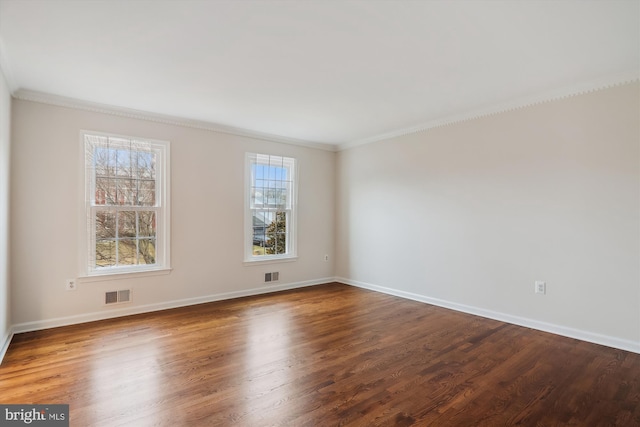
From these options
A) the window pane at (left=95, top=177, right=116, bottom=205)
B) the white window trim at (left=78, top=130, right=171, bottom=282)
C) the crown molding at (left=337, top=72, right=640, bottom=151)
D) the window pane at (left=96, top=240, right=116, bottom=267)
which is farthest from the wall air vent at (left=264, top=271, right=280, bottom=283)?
the crown molding at (left=337, top=72, right=640, bottom=151)

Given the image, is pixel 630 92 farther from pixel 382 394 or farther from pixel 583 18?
pixel 382 394

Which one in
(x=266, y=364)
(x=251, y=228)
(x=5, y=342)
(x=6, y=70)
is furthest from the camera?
(x=251, y=228)

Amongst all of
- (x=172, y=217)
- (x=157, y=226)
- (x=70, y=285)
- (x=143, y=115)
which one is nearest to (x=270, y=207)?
(x=172, y=217)

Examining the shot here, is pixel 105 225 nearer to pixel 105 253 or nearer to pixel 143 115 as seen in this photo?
pixel 105 253

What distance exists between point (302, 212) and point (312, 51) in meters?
3.36

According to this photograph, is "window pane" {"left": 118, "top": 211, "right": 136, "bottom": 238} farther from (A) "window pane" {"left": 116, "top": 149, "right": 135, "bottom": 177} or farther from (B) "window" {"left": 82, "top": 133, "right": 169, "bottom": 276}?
(A) "window pane" {"left": 116, "top": 149, "right": 135, "bottom": 177}

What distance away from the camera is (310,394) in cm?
230

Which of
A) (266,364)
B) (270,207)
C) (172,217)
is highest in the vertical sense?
(270,207)

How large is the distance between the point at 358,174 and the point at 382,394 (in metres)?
3.98

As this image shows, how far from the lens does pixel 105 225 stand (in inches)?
159

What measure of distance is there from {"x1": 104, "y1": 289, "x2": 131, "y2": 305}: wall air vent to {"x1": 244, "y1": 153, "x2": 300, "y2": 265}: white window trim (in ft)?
5.22

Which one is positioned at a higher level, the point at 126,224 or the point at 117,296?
the point at 126,224

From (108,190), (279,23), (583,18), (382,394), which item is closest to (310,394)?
(382,394)

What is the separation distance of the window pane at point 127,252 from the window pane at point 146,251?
0.07 metres
